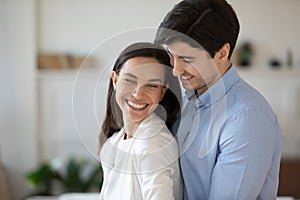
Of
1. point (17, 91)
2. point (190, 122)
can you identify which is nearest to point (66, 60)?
point (17, 91)

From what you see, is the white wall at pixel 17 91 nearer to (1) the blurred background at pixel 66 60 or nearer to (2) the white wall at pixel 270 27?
(1) the blurred background at pixel 66 60

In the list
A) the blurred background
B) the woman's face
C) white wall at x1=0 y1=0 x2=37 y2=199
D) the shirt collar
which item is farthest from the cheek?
white wall at x1=0 y1=0 x2=37 y2=199

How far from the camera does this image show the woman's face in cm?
99

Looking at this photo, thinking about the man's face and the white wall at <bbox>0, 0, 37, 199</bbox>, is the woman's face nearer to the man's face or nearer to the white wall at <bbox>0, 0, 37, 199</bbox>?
the man's face

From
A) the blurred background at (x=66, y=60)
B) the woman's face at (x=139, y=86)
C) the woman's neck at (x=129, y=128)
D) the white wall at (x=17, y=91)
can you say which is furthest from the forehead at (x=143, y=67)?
the white wall at (x=17, y=91)

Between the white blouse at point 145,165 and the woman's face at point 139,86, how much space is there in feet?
0.10

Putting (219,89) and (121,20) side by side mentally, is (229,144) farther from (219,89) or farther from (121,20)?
(121,20)

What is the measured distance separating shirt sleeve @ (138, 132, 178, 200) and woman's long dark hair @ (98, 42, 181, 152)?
0.27 feet

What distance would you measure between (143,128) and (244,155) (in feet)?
0.69

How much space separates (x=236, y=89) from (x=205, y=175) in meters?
0.19

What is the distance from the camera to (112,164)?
3.50ft

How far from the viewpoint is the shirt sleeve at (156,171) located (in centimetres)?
98

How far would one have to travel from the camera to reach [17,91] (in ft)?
11.3

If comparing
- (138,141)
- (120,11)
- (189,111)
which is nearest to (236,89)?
(189,111)
